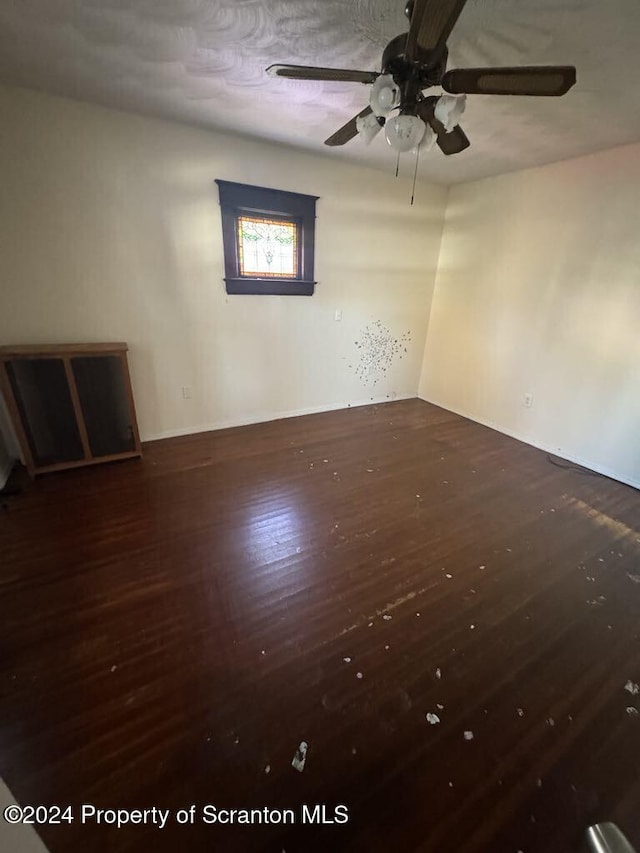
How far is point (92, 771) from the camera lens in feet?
3.38

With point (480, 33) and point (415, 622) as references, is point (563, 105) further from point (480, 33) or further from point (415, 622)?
point (415, 622)

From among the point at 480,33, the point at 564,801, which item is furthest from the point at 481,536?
the point at 480,33

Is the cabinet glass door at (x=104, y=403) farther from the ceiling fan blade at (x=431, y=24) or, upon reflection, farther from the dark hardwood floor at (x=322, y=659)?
the ceiling fan blade at (x=431, y=24)

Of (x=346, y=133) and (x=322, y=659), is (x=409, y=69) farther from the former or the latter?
(x=322, y=659)

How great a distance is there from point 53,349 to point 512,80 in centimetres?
272

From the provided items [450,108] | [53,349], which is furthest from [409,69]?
[53,349]

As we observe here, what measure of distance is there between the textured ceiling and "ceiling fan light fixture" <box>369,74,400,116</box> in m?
0.33

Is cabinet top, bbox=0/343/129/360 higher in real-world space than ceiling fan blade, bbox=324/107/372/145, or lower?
lower

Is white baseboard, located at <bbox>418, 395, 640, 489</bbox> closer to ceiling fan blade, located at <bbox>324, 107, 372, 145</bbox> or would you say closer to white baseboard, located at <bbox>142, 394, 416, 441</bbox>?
white baseboard, located at <bbox>142, 394, 416, 441</bbox>

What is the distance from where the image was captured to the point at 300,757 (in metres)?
1.09

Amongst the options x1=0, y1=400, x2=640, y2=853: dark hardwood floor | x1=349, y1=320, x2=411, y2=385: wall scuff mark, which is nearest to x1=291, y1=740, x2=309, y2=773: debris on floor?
x1=0, y1=400, x2=640, y2=853: dark hardwood floor

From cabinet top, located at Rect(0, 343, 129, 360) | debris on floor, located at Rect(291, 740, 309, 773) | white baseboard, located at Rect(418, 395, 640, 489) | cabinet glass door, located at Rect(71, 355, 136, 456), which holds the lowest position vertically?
debris on floor, located at Rect(291, 740, 309, 773)

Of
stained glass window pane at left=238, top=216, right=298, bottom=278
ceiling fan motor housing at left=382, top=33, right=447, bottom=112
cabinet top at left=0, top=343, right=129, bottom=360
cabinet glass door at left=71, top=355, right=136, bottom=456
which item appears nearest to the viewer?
ceiling fan motor housing at left=382, top=33, right=447, bottom=112

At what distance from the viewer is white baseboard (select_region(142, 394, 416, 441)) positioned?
10.2 ft
